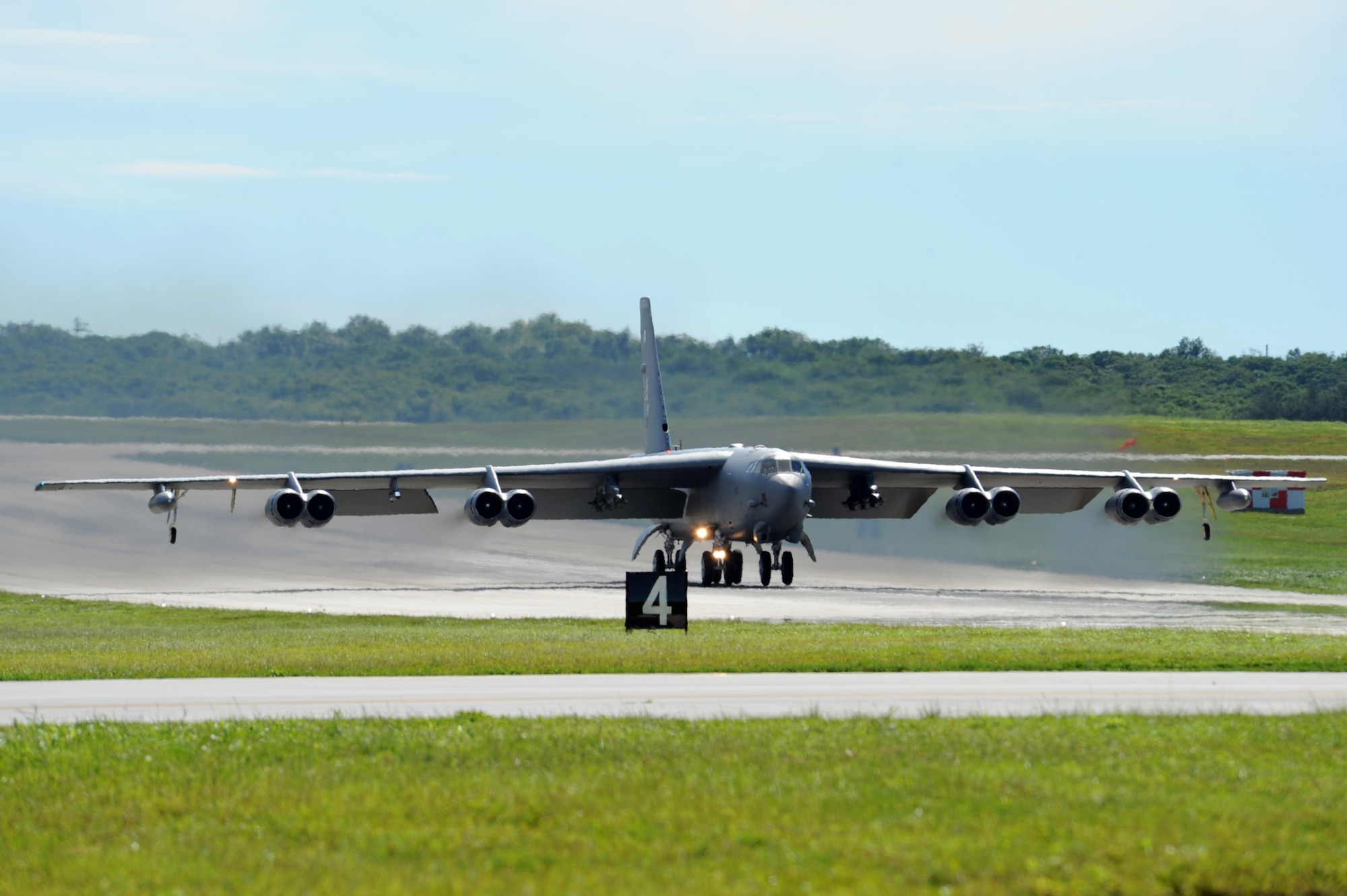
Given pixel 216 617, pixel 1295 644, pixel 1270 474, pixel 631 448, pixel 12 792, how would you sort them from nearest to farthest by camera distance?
pixel 12 792, pixel 1295 644, pixel 216 617, pixel 631 448, pixel 1270 474

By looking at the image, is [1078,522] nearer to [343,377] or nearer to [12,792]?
[343,377]

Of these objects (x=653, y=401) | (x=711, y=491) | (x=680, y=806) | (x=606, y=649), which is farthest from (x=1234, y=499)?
(x=680, y=806)

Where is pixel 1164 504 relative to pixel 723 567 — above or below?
above

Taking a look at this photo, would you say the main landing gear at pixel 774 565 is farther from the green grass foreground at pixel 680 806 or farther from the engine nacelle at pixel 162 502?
the green grass foreground at pixel 680 806

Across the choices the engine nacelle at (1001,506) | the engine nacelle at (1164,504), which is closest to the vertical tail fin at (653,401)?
the engine nacelle at (1001,506)

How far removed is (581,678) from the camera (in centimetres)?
1941

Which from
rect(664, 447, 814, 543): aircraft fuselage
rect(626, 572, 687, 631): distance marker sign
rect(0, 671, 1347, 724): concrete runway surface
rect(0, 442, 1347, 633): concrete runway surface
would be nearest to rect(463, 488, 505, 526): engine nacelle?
rect(0, 442, 1347, 633): concrete runway surface

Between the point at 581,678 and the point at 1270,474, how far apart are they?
66.6m

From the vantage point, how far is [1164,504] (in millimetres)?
43875

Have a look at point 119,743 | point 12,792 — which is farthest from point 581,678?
point 12,792

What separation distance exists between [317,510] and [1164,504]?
24099 mm

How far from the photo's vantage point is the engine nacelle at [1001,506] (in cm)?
4281

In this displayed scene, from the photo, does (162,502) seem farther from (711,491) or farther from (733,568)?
(733,568)

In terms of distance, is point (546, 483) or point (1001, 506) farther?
Result: point (546, 483)
